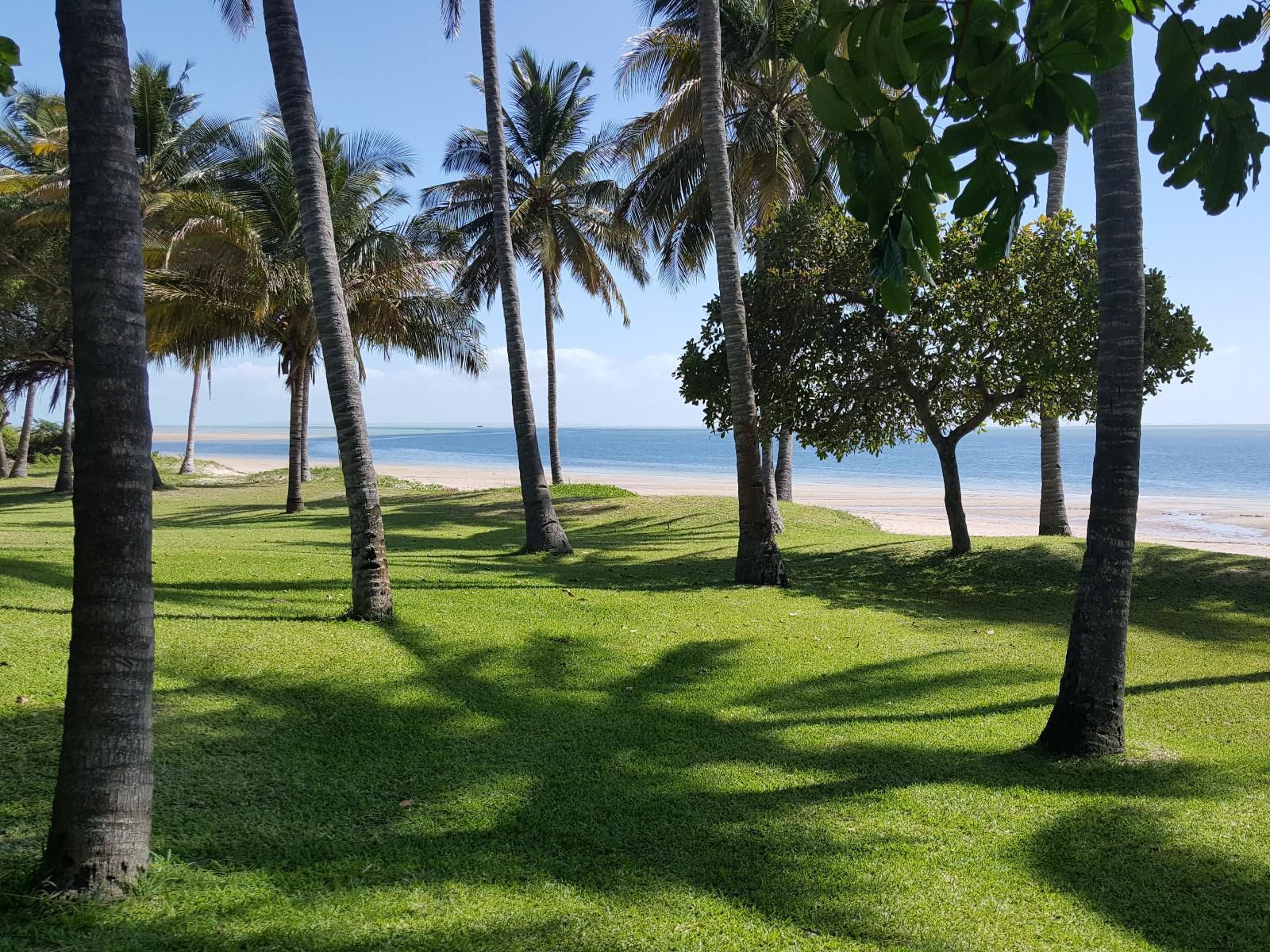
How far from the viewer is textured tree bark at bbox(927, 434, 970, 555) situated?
523 inches

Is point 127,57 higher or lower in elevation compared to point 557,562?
higher

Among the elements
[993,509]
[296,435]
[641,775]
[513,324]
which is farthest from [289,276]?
[993,509]

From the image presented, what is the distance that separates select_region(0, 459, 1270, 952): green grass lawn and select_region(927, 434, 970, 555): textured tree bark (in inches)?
110

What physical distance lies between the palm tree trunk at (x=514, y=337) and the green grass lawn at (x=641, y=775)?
361cm

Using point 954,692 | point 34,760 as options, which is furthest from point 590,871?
point 954,692

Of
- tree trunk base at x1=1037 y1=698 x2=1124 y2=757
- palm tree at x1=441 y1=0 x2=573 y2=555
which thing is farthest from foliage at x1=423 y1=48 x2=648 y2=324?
tree trunk base at x1=1037 y1=698 x2=1124 y2=757

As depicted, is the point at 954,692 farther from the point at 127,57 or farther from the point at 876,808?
the point at 127,57

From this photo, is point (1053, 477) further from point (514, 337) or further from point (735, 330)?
point (514, 337)

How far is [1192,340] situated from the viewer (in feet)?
40.8

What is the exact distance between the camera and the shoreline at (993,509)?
24062 millimetres

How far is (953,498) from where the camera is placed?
1355 cm

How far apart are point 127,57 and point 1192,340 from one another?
43.7 feet

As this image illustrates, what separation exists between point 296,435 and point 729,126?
12.2 metres

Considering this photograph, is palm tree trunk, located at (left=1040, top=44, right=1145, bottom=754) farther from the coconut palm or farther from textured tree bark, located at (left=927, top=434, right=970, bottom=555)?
the coconut palm
